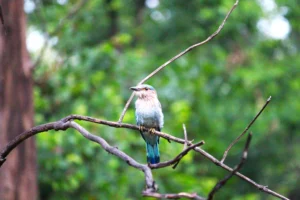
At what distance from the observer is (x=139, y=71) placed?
1235 cm

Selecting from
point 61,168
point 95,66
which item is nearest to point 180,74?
point 95,66

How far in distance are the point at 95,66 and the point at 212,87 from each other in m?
4.14

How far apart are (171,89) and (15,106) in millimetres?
5492

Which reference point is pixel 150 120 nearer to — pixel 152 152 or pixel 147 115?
pixel 147 115

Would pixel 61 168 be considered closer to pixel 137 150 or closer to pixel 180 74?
pixel 137 150

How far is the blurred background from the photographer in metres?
9.33

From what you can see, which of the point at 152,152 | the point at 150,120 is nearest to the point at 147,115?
the point at 150,120

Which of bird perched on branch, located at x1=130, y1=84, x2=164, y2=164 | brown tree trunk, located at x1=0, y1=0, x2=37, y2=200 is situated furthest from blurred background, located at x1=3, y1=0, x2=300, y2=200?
bird perched on branch, located at x1=130, y1=84, x2=164, y2=164

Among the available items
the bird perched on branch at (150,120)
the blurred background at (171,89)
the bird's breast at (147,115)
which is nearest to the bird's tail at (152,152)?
the bird perched on branch at (150,120)

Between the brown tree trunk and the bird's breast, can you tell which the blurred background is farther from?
the bird's breast

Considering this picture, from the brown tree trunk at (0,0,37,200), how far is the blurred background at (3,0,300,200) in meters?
1.41

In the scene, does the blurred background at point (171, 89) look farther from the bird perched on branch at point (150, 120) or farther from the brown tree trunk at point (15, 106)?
the bird perched on branch at point (150, 120)

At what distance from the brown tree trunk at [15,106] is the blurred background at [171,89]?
1405 millimetres

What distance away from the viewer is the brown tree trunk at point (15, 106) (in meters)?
7.03
